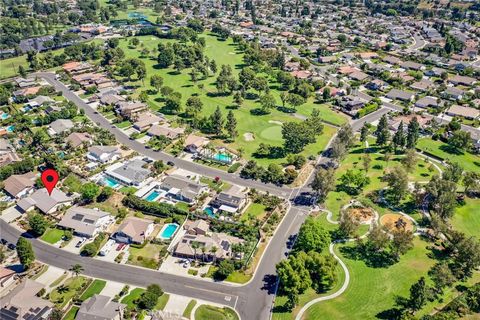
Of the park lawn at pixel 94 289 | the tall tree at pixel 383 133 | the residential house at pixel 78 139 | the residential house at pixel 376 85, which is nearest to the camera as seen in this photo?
the park lawn at pixel 94 289

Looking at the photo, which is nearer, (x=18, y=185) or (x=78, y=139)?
(x=18, y=185)

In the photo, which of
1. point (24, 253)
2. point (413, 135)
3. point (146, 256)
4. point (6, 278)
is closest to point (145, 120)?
point (146, 256)

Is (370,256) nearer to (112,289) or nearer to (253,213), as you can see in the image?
(253,213)

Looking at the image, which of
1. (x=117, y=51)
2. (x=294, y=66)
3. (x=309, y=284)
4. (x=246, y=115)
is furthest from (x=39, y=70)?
(x=309, y=284)

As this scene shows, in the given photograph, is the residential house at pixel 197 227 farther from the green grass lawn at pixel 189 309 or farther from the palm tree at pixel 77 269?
the palm tree at pixel 77 269

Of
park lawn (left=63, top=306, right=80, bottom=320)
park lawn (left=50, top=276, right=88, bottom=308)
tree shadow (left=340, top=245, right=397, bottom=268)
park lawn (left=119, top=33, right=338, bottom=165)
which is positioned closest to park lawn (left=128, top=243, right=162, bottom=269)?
park lawn (left=50, top=276, right=88, bottom=308)

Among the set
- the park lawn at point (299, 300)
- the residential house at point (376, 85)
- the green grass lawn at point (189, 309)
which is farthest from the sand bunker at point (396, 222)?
the residential house at point (376, 85)
